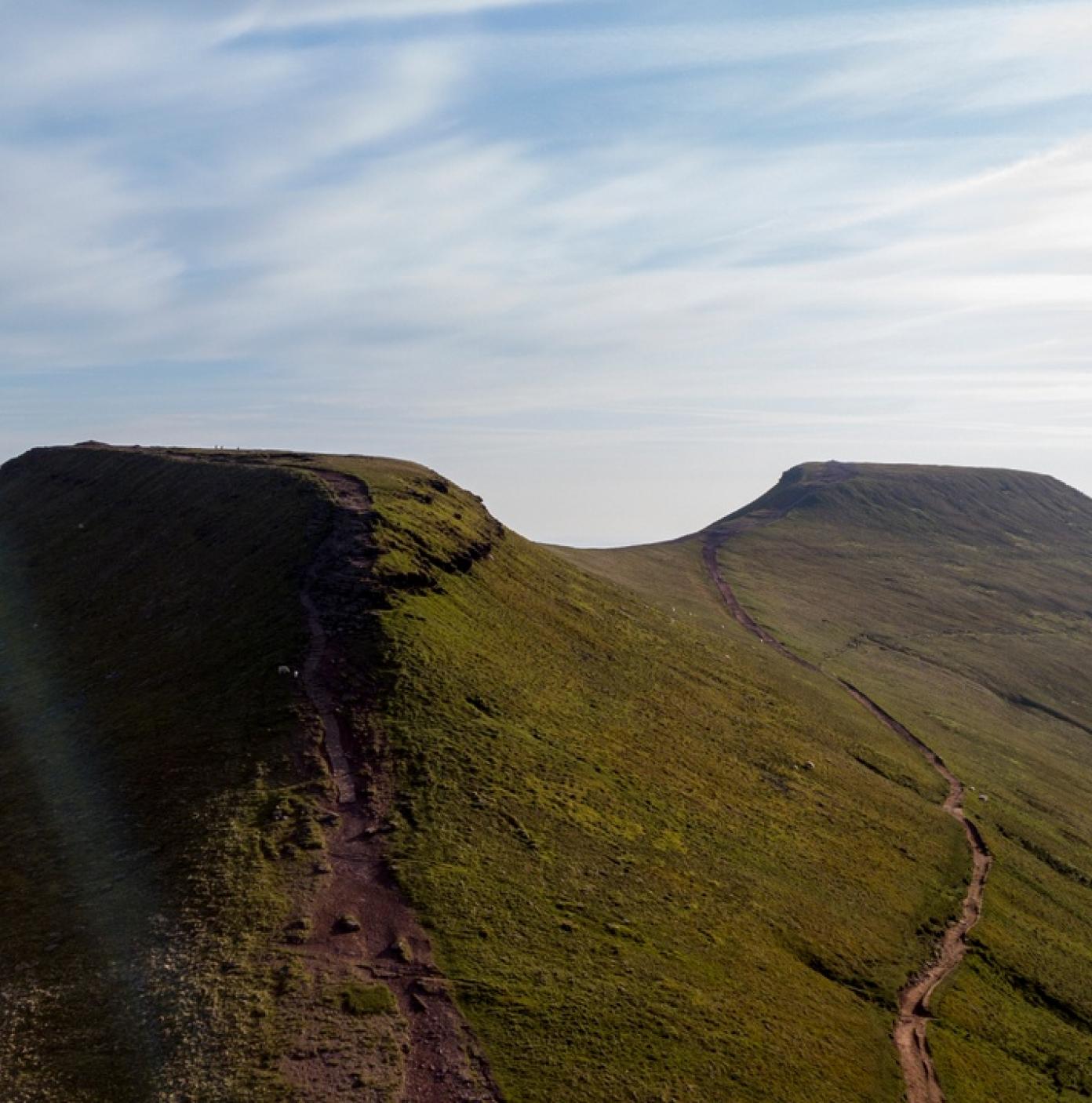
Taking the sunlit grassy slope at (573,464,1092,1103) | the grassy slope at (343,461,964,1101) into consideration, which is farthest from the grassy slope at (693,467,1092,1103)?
the grassy slope at (343,461,964,1101)

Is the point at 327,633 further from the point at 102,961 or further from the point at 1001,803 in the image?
the point at 1001,803

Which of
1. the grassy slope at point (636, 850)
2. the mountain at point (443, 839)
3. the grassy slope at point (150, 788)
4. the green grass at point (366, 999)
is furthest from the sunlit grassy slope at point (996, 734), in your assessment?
the grassy slope at point (150, 788)

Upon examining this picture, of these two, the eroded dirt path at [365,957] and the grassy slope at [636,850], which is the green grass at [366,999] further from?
the grassy slope at [636,850]

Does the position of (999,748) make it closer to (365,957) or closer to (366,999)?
(365,957)

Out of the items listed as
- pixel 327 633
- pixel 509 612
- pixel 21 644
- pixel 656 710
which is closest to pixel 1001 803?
pixel 656 710

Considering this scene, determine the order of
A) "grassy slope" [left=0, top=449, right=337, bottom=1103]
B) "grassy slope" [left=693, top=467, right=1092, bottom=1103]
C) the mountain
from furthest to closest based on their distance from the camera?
"grassy slope" [left=693, top=467, right=1092, bottom=1103] < the mountain < "grassy slope" [left=0, top=449, right=337, bottom=1103]

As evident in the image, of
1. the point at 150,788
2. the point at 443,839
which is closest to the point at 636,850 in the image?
the point at 443,839

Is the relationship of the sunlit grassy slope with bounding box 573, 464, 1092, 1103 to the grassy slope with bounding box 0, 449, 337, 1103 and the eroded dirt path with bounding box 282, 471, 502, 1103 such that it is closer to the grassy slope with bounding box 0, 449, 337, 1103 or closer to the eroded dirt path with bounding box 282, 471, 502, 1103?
the eroded dirt path with bounding box 282, 471, 502, 1103
